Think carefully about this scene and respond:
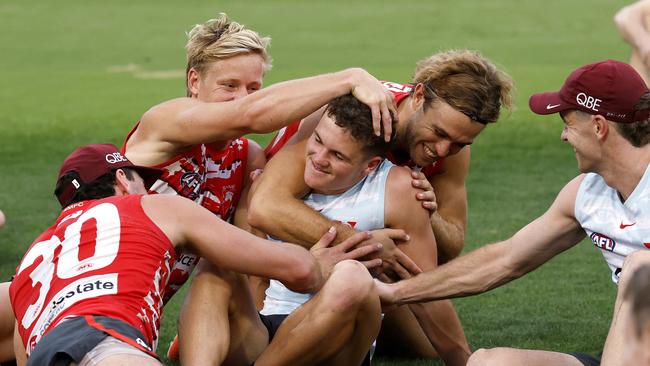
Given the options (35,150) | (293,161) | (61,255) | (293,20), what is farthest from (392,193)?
(293,20)

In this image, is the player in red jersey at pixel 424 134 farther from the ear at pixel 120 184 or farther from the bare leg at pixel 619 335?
the bare leg at pixel 619 335

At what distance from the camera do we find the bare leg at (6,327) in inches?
233

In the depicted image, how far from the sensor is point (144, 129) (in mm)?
6180

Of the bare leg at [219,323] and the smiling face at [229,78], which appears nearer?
the bare leg at [219,323]

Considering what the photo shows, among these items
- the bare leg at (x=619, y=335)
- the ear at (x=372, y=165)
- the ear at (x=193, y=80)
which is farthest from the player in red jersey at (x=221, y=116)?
the bare leg at (x=619, y=335)

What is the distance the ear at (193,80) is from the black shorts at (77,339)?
231cm

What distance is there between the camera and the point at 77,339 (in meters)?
4.39

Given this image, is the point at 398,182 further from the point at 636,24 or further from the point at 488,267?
the point at 636,24

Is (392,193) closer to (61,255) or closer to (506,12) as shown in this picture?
(61,255)

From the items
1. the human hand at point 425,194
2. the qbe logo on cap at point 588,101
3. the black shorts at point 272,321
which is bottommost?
the black shorts at point 272,321

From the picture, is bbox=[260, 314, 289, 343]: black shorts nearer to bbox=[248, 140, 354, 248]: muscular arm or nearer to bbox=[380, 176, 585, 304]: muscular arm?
bbox=[248, 140, 354, 248]: muscular arm

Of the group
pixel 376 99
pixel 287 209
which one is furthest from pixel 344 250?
pixel 376 99

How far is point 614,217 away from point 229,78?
227 centimetres

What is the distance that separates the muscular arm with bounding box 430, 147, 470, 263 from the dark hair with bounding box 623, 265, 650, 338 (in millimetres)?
3302
